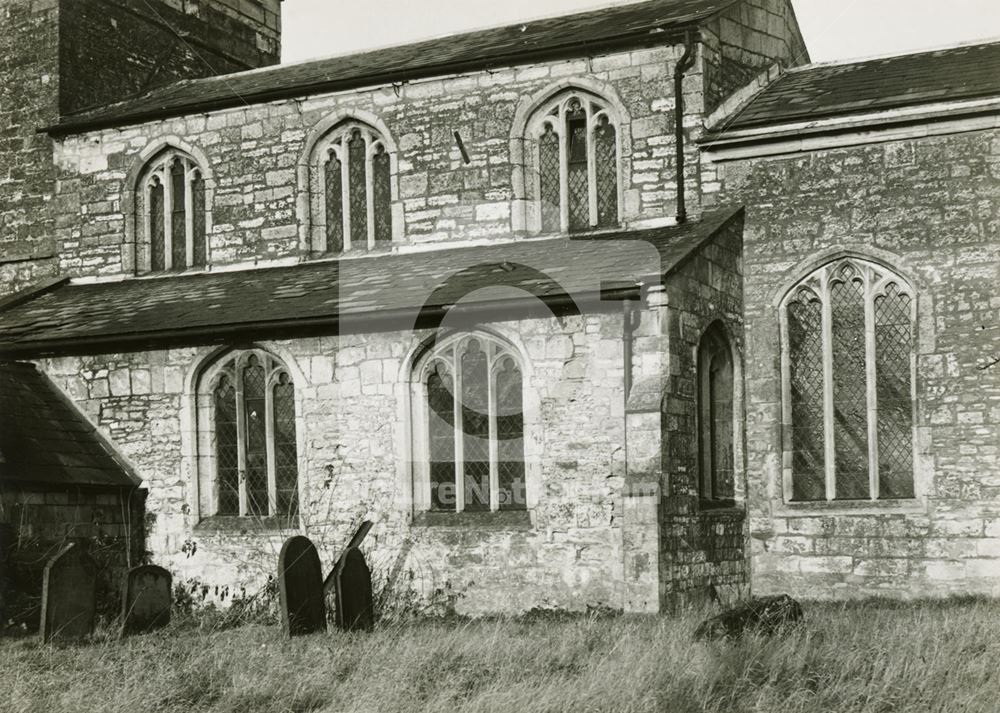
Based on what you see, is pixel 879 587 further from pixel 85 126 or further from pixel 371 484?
pixel 85 126

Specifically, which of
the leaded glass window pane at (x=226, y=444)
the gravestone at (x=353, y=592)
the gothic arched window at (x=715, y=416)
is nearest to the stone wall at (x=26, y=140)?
the leaded glass window pane at (x=226, y=444)

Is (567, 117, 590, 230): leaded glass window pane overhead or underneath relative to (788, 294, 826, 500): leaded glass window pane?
overhead

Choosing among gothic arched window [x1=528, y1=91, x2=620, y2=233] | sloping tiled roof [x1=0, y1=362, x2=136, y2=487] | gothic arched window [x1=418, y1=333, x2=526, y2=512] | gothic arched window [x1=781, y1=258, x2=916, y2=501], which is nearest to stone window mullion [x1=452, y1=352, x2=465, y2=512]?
gothic arched window [x1=418, y1=333, x2=526, y2=512]

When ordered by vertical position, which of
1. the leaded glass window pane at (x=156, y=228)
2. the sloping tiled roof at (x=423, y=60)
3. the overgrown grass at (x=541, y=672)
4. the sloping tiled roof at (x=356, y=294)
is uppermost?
the sloping tiled roof at (x=423, y=60)

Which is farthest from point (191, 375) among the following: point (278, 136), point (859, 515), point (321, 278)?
point (859, 515)

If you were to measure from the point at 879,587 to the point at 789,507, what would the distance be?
1373 mm

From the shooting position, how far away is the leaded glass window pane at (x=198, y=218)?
20094 millimetres

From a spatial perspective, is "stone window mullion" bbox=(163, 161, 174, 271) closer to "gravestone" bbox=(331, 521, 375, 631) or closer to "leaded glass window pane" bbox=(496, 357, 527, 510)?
"leaded glass window pane" bbox=(496, 357, 527, 510)

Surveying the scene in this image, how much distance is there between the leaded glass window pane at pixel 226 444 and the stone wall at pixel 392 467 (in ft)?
1.11

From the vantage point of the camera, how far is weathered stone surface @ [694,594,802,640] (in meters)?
11.4

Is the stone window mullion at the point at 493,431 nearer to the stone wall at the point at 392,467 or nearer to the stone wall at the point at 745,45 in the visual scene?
the stone wall at the point at 392,467

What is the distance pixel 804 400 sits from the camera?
1700 cm

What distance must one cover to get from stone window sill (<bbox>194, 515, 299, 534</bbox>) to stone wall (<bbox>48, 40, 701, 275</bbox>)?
3928 mm

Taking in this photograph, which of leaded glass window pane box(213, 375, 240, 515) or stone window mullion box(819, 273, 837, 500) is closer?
stone window mullion box(819, 273, 837, 500)
